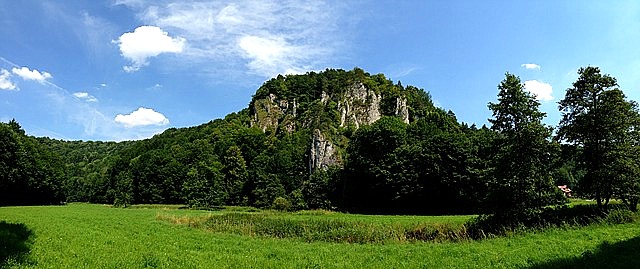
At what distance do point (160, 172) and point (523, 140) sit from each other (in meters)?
106

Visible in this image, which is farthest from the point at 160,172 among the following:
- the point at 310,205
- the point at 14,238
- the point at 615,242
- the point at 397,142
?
the point at 615,242

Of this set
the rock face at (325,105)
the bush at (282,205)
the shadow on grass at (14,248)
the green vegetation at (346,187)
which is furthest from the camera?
the rock face at (325,105)

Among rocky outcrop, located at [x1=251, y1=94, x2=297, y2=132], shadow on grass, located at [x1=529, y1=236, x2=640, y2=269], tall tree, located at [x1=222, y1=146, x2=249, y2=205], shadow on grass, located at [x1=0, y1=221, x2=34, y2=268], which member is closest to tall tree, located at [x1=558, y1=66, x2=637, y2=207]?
shadow on grass, located at [x1=529, y1=236, x2=640, y2=269]

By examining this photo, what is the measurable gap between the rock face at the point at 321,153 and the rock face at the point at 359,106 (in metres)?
20.4

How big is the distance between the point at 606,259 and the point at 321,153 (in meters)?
87.7

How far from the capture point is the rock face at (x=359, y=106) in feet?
417

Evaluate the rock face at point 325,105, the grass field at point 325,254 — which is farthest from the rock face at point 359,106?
the grass field at point 325,254

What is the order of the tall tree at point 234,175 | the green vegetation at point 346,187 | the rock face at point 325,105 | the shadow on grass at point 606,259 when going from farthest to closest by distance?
the rock face at point 325,105 → the tall tree at point 234,175 → the green vegetation at point 346,187 → the shadow on grass at point 606,259

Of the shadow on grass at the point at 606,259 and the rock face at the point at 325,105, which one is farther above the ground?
the rock face at the point at 325,105

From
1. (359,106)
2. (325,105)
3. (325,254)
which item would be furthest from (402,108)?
(325,254)

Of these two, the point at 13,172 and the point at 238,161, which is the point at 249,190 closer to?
the point at 238,161

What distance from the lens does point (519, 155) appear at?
3197 cm

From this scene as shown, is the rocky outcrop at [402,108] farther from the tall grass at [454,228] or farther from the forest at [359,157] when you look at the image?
the tall grass at [454,228]

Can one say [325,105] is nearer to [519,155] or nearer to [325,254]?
[519,155]
